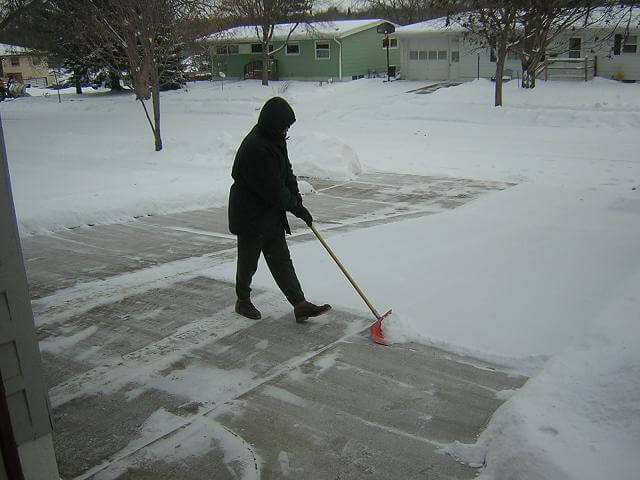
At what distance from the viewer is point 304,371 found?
171 inches

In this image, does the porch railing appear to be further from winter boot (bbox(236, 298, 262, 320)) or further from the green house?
winter boot (bbox(236, 298, 262, 320))

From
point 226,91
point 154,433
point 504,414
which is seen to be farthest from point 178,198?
point 226,91

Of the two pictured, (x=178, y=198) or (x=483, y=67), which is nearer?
(x=178, y=198)

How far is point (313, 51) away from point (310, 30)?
1357 mm

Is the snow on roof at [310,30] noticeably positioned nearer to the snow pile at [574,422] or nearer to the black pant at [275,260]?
the black pant at [275,260]

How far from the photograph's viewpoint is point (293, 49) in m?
38.2

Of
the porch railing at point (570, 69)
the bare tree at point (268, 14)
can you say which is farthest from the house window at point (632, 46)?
the bare tree at point (268, 14)

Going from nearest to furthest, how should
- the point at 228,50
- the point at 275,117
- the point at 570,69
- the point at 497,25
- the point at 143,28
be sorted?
the point at 275,117 → the point at 143,28 → the point at 497,25 → the point at 570,69 → the point at 228,50

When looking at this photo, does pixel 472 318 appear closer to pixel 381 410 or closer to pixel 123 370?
pixel 381 410

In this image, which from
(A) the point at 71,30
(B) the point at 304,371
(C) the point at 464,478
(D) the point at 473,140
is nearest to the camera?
(C) the point at 464,478

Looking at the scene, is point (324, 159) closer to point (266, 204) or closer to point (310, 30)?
point (266, 204)

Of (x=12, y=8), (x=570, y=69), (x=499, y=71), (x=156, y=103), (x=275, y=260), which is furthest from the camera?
(x=570, y=69)

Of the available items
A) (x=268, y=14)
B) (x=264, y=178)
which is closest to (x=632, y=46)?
(x=268, y=14)

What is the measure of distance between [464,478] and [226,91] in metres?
32.3
